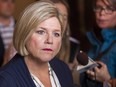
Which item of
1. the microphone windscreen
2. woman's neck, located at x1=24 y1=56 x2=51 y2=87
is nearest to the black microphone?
the microphone windscreen

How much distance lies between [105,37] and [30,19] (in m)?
0.64

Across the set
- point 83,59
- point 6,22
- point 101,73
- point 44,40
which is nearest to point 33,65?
point 44,40

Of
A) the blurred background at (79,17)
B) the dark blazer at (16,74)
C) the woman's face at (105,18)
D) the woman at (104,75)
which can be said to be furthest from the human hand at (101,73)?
the blurred background at (79,17)

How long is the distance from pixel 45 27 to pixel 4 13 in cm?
194

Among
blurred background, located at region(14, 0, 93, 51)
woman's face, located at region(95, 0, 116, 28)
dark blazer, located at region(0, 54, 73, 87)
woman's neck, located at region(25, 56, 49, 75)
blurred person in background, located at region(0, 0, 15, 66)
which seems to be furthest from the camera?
blurred background, located at region(14, 0, 93, 51)

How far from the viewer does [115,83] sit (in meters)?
2.24

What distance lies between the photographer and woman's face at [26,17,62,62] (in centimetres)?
192

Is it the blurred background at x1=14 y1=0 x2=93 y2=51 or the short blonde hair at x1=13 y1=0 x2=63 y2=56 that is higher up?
the short blonde hair at x1=13 y1=0 x2=63 y2=56

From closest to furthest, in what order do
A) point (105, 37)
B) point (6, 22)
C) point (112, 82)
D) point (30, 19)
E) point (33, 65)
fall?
point (30, 19) < point (33, 65) < point (112, 82) < point (105, 37) < point (6, 22)

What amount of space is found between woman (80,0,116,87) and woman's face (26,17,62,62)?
0.46 m

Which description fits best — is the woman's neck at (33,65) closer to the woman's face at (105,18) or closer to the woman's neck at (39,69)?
the woman's neck at (39,69)

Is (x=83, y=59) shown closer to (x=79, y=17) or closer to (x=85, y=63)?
(x=85, y=63)

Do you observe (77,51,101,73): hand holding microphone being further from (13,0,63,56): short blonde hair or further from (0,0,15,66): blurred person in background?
(0,0,15,66): blurred person in background

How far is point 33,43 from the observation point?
6.35 ft
